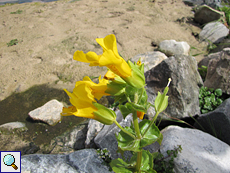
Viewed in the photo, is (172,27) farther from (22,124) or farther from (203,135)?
(22,124)

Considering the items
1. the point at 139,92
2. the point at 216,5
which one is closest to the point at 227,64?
the point at 139,92

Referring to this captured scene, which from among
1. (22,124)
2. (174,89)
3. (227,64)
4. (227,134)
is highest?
(227,64)

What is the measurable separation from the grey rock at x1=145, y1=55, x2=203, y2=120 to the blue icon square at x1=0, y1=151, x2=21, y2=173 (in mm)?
1585

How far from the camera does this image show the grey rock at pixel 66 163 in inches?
64.3

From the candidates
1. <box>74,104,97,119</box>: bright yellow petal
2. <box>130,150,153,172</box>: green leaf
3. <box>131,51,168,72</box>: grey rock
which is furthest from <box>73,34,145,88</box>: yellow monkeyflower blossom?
<box>131,51,168,72</box>: grey rock

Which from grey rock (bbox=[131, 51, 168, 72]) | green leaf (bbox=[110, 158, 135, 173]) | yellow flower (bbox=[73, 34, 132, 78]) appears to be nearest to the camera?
yellow flower (bbox=[73, 34, 132, 78])

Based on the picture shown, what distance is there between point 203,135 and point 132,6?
529cm

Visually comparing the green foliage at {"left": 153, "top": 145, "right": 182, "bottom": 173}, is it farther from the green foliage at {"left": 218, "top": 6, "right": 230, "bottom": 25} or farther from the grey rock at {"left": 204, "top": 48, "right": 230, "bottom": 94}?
the green foliage at {"left": 218, "top": 6, "right": 230, "bottom": 25}

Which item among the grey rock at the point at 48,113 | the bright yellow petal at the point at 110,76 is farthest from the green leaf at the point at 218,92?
the grey rock at the point at 48,113

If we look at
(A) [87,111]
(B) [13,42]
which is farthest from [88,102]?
(B) [13,42]

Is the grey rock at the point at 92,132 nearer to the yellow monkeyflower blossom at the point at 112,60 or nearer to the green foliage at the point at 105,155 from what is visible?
the green foliage at the point at 105,155

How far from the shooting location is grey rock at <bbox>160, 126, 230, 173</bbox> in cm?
160

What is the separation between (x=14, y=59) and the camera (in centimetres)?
410

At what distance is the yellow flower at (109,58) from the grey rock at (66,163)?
4.13 feet
